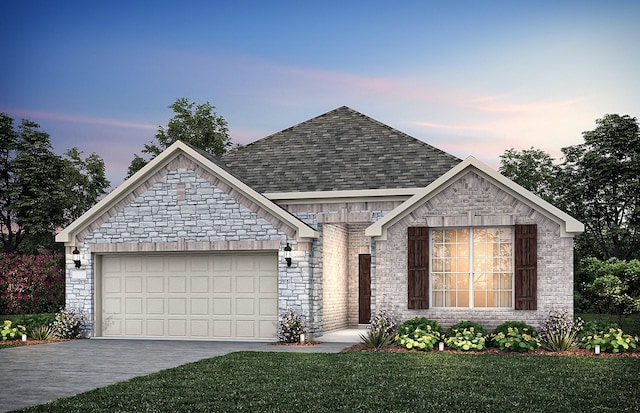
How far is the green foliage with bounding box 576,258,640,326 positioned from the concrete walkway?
257 inches

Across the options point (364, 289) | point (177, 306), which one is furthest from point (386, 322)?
point (364, 289)

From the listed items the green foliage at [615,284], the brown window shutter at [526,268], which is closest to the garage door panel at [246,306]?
the brown window shutter at [526,268]

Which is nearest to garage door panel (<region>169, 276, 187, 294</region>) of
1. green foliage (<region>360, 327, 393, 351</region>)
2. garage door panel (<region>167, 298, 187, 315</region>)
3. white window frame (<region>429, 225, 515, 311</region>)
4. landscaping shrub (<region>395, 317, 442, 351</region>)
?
garage door panel (<region>167, 298, 187, 315</region>)

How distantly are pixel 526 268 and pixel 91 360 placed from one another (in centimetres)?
977

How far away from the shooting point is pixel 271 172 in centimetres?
2327

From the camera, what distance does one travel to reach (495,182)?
60.8 feet

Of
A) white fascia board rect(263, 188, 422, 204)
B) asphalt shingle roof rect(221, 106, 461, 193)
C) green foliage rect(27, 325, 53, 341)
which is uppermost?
asphalt shingle roof rect(221, 106, 461, 193)

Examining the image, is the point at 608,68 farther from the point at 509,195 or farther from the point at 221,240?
the point at 221,240

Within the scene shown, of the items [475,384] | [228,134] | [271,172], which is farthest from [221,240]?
[228,134]

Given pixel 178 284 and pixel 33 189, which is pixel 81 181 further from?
pixel 178 284

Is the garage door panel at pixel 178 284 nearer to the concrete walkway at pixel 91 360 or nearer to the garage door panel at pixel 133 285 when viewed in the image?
the garage door panel at pixel 133 285

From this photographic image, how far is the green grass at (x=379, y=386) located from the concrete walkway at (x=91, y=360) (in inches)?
29.2

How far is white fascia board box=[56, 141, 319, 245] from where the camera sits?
65.8ft

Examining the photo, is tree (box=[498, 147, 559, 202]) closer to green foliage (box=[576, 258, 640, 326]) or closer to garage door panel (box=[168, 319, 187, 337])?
green foliage (box=[576, 258, 640, 326])
